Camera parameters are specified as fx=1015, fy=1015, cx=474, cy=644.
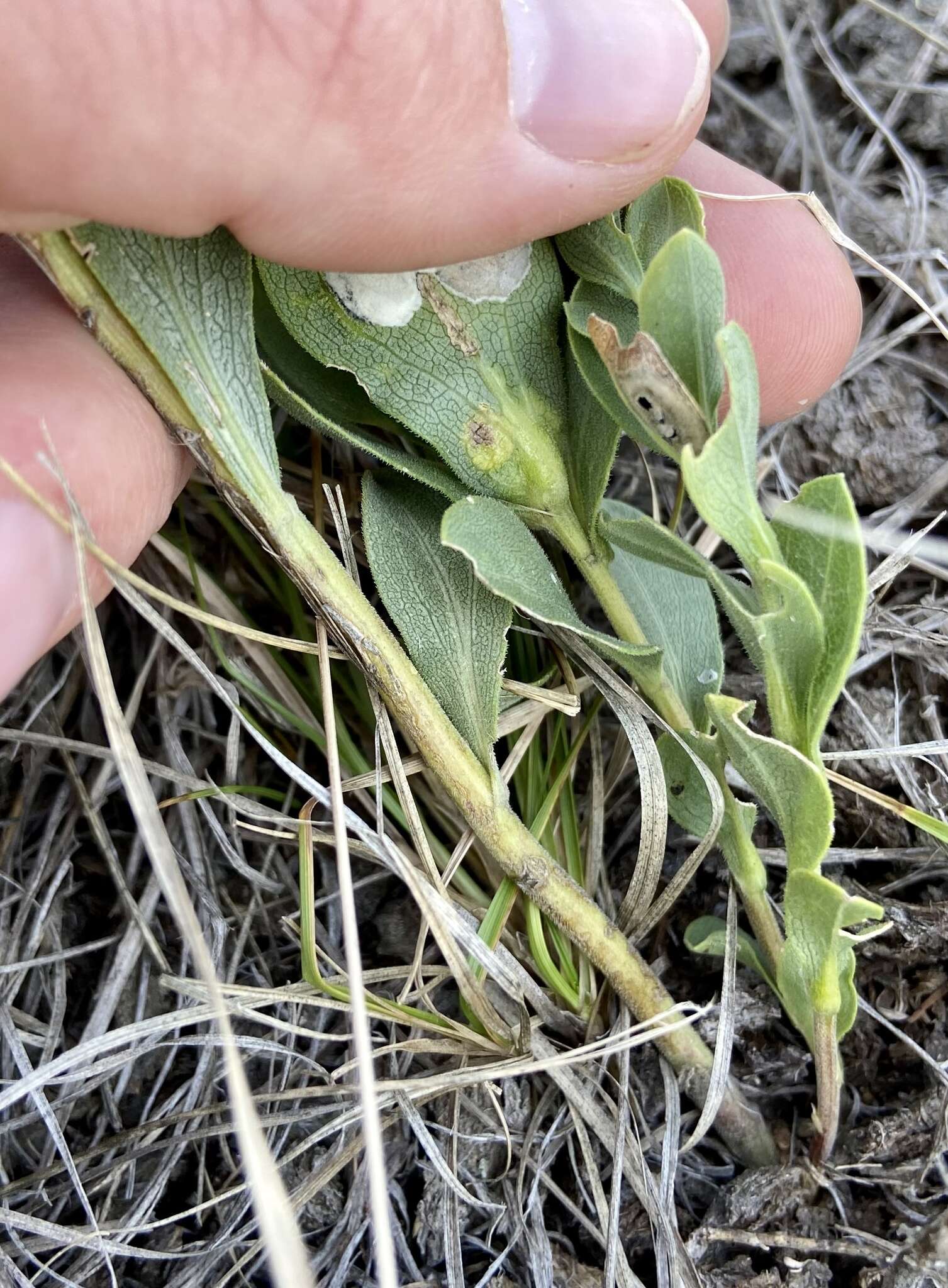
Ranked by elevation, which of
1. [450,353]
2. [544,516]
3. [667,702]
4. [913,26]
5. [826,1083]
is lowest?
[826,1083]

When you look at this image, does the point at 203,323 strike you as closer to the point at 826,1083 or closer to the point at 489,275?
the point at 489,275

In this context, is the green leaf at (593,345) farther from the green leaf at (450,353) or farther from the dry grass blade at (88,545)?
the dry grass blade at (88,545)

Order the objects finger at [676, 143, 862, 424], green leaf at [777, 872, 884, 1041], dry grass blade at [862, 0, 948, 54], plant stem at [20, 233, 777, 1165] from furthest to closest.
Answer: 1. dry grass blade at [862, 0, 948, 54]
2. finger at [676, 143, 862, 424]
3. plant stem at [20, 233, 777, 1165]
4. green leaf at [777, 872, 884, 1041]

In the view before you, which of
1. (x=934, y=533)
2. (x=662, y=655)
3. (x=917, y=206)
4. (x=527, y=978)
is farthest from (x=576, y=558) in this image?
(x=917, y=206)

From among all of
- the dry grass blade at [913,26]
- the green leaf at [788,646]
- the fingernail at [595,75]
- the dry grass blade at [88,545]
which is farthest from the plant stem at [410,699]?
the dry grass blade at [913,26]

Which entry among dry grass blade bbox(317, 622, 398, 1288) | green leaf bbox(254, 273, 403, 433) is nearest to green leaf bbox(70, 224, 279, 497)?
green leaf bbox(254, 273, 403, 433)

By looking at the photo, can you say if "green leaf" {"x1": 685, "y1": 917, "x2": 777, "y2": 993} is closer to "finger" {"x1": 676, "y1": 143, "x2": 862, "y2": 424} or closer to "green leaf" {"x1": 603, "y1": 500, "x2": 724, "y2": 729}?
"green leaf" {"x1": 603, "y1": 500, "x2": 724, "y2": 729}

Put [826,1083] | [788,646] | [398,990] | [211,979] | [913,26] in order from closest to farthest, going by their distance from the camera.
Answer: [211,979] → [788,646] → [826,1083] → [398,990] → [913,26]

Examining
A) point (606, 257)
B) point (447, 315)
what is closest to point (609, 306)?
point (606, 257)
